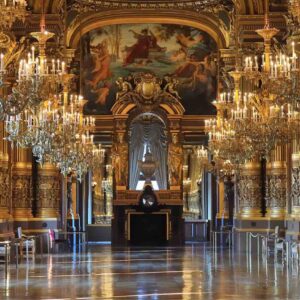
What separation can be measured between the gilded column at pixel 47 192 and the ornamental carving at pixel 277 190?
8.36m

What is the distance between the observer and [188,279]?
20.8 meters

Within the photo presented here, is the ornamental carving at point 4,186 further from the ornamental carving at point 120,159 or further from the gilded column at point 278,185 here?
the ornamental carving at point 120,159

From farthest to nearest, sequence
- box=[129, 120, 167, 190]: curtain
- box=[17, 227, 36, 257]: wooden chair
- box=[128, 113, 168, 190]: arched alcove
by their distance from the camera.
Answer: box=[129, 120, 167, 190]: curtain
box=[128, 113, 168, 190]: arched alcove
box=[17, 227, 36, 257]: wooden chair

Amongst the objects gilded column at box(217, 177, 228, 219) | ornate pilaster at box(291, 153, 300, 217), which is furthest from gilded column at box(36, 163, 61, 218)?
gilded column at box(217, 177, 228, 219)

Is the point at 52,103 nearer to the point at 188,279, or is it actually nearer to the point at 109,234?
the point at 188,279

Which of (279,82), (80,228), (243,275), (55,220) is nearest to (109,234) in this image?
(80,228)

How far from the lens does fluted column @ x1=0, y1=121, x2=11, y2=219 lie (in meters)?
28.7

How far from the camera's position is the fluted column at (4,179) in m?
28.7

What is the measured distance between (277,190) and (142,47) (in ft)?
46.5

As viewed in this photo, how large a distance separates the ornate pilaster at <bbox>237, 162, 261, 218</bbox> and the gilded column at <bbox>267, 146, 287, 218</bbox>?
941 mm

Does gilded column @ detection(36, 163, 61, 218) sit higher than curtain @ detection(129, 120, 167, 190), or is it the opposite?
curtain @ detection(129, 120, 167, 190)

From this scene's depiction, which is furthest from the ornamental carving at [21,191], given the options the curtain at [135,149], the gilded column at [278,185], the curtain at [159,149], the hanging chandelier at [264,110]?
the curtain at [159,149]

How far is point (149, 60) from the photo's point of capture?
146ft

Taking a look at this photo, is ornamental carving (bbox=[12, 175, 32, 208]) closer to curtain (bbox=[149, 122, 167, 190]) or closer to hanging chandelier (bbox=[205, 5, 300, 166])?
hanging chandelier (bbox=[205, 5, 300, 166])
